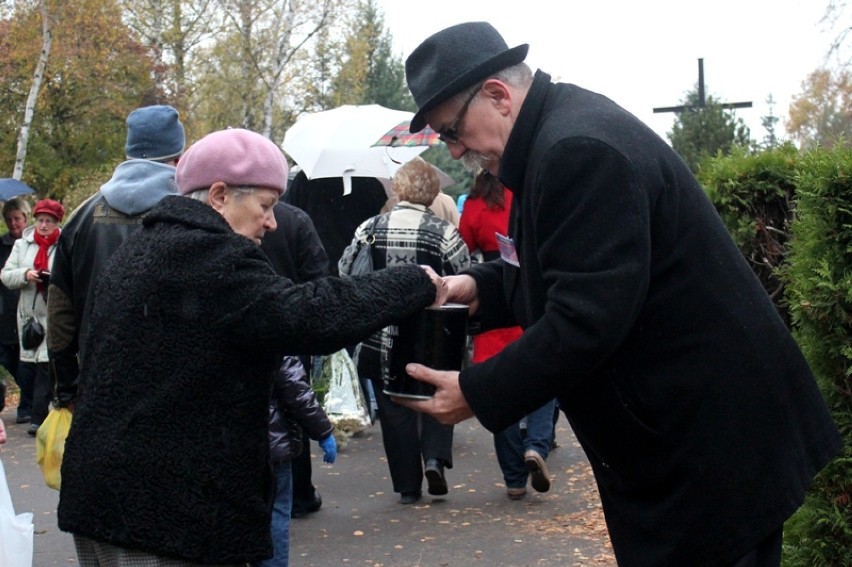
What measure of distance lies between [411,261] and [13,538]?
3825 mm

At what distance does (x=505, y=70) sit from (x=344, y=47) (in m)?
38.7

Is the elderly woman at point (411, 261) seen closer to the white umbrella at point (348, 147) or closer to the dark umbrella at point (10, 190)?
the white umbrella at point (348, 147)

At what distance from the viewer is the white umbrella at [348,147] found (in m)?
9.51

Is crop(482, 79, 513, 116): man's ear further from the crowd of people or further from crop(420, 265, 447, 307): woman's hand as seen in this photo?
crop(420, 265, 447, 307): woman's hand

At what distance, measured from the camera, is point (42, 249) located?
10.3m

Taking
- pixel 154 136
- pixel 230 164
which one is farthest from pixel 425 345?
pixel 154 136

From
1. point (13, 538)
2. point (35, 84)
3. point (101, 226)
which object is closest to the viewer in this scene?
point (13, 538)

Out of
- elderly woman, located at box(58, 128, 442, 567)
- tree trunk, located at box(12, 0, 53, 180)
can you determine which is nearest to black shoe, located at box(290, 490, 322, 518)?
elderly woman, located at box(58, 128, 442, 567)

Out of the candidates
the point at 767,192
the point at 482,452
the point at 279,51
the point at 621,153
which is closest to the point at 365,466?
the point at 482,452

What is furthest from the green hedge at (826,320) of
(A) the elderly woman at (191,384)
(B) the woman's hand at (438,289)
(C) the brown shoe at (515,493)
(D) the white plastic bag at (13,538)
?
(C) the brown shoe at (515,493)

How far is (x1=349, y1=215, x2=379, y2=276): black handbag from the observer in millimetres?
7230

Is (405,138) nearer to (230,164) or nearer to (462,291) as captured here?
(462,291)

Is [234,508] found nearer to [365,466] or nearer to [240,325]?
[240,325]

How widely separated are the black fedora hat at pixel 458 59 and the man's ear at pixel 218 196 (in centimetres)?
57
